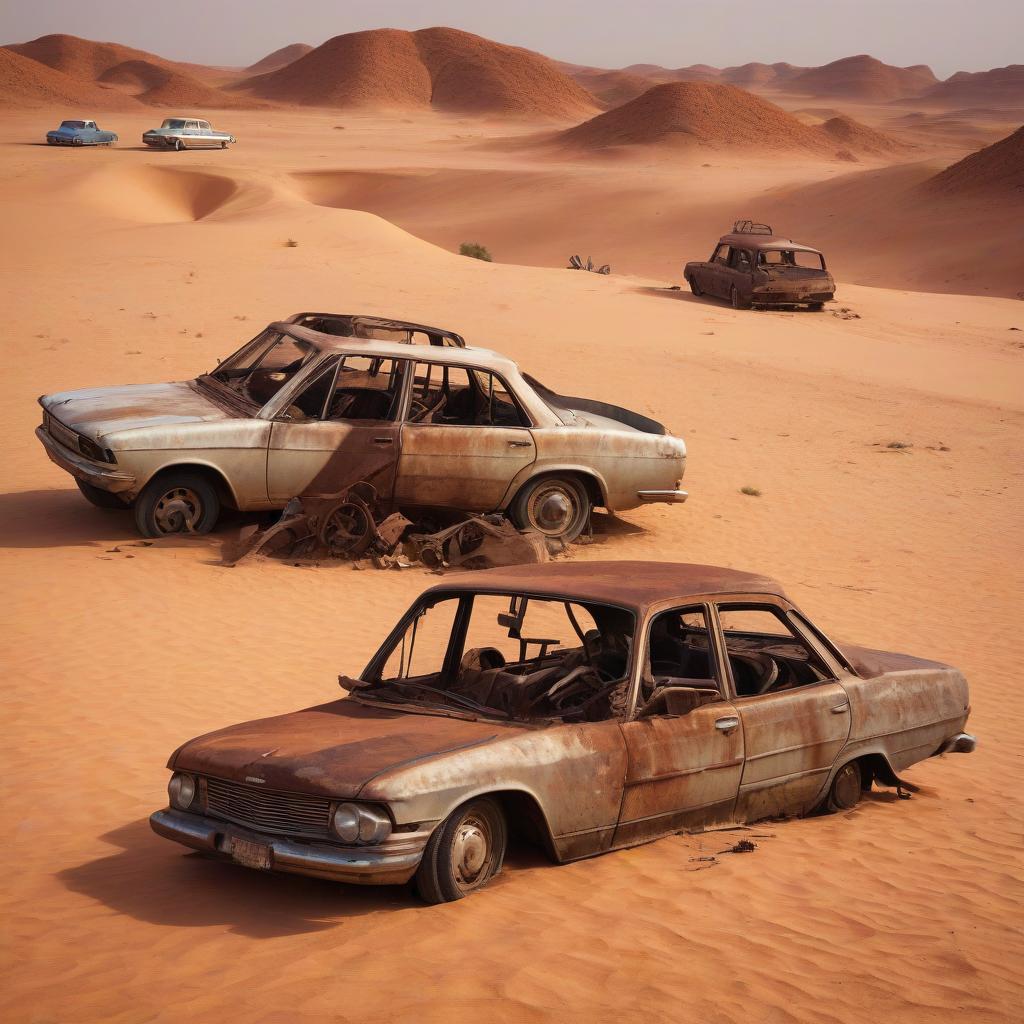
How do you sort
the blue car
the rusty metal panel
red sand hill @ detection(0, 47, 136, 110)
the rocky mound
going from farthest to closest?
1. the rocky mound
2. red sand hill @ detection(0, 47, 136, 110)
3. the blue car
4. the rusty metal panel

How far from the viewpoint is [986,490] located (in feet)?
55.4

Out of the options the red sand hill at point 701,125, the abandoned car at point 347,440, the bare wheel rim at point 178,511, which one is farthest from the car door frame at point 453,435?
the red sand hill at point 701,125

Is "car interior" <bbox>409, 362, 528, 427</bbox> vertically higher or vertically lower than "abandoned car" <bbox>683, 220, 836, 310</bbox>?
lower

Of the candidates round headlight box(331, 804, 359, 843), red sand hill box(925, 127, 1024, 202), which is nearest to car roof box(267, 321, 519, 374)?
round headlight box(331, 804, 359, 843)

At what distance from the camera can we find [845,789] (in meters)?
6.55

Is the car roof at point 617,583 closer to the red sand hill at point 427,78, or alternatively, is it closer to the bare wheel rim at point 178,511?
the bare wheel rim at point 178,511

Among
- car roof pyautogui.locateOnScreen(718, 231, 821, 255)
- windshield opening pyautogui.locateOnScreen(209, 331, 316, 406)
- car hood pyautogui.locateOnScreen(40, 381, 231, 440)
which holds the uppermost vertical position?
car roof pyautogui.locateOnScreen(718, 231, 821, 255)

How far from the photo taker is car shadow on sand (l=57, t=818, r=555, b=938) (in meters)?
4.70

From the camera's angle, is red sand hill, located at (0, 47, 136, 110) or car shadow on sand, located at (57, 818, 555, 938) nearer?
car shadow on sand, located at (57, 818, 555, 938)

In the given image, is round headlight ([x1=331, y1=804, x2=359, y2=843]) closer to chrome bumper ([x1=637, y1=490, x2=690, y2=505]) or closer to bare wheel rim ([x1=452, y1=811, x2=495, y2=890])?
bare wheel rim ([x1=452, y1=811, x2=495, y2=890])

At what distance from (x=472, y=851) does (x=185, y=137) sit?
6257cm

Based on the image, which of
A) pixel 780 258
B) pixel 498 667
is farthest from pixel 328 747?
pixel 780 258

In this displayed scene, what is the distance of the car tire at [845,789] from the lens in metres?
6.47

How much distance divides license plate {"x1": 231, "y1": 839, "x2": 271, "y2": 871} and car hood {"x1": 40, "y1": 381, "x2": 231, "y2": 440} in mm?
6427
